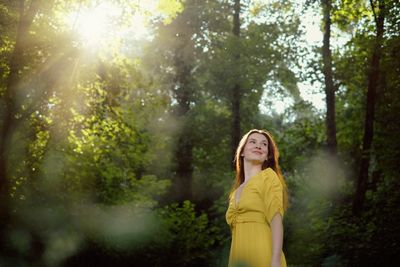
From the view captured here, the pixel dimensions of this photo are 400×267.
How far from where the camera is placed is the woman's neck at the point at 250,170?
4387 mm

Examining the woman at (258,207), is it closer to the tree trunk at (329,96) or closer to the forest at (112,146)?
the forest at (112,146)

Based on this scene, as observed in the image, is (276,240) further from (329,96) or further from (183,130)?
(183,130)

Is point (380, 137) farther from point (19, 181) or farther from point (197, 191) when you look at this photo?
point (197, 191)

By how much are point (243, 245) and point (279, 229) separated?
1.09 feet

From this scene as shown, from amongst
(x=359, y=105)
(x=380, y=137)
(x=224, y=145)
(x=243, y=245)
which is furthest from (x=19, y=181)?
(x=224, y=145)

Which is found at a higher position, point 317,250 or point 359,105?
point 359,105

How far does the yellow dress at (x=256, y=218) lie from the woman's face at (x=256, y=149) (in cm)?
14

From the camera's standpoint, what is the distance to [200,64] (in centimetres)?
3350

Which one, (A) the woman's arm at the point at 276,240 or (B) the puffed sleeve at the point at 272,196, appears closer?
(A) the woman's arm at the point at 276,240

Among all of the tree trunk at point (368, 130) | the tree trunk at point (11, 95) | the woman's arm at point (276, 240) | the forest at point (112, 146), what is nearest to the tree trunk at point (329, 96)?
the forest at point (112, 146)

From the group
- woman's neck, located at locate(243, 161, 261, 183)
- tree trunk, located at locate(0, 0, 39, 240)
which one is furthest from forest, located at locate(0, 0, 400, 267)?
woman's neck, located at locate(243, 161, 261, 183)

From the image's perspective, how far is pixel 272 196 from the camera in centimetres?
406

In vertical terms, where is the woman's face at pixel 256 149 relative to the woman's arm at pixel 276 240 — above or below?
above

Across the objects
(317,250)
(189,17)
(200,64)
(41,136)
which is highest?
(189,17)
